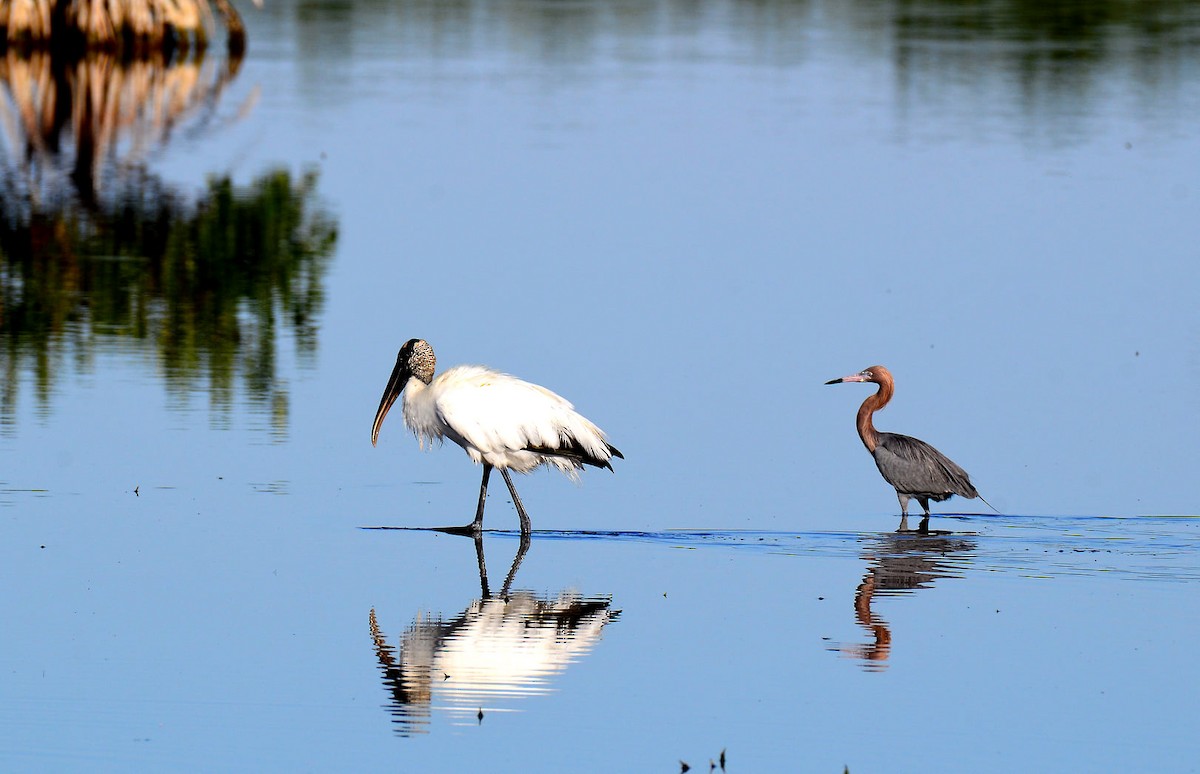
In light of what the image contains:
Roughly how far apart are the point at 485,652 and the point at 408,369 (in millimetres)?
3748

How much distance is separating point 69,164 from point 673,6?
134 ft

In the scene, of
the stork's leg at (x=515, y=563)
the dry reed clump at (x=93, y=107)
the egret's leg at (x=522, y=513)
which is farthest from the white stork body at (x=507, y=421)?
the dry reed clump at (x=93, y=107)

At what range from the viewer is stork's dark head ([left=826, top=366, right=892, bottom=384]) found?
42.6 ft

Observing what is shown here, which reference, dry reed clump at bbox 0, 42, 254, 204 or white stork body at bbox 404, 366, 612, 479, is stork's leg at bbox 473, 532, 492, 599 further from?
dry reed clump at bbox 0, 42, 254, 204

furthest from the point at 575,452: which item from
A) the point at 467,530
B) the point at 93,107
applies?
the point at 93,107

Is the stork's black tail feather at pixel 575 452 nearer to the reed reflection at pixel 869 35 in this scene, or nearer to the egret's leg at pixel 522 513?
the egret's leg at pixel 522 513

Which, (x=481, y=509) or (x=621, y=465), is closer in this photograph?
(x=481, y=509)

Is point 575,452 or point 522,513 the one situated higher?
point 575,452

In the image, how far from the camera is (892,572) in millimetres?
10016

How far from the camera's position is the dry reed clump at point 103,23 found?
39625 mm

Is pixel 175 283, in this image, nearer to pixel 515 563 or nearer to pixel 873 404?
pixel 873 404

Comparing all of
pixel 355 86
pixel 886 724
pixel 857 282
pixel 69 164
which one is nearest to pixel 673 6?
pixel 355 86

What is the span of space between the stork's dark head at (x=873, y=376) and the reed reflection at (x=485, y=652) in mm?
4023

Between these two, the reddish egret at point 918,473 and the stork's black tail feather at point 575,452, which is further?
the reddish egret at point 918,473
